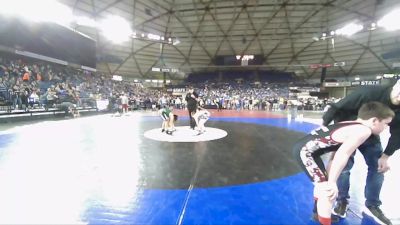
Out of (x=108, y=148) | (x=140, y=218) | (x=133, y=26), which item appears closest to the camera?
(x=140, y=218)

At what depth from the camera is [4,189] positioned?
283cm

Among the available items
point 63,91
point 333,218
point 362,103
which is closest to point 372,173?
point 333,218

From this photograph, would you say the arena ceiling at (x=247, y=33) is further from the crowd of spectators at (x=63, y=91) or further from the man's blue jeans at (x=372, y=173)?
the man's blue jeans at (x=372, y=173)

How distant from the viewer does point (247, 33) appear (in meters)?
26.8

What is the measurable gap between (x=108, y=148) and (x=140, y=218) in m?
3.31

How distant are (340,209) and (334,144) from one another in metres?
0.87

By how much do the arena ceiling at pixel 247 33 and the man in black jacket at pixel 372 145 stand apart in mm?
21231

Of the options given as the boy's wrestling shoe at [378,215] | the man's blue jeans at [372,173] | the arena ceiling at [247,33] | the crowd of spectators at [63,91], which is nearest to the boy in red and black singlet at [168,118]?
the man's blue jeans at [372,173]

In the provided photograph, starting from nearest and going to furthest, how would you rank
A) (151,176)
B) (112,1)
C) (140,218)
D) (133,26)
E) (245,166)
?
(140,218) < (151,176) < (245,166) < (112,1) < (133,26)

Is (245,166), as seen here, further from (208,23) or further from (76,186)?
(208,23)

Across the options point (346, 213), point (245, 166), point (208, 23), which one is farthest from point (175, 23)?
point (346, 213)

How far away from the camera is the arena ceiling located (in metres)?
20.9

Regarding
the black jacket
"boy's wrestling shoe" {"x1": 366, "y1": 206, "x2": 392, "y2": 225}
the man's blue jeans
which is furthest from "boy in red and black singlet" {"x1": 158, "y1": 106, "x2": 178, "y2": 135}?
"boy's wrestling shoe" {"x1": 366, "y1": 206, "x2": 392, "y2": 225}

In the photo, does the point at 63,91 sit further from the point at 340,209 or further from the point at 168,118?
the point at 340,209
